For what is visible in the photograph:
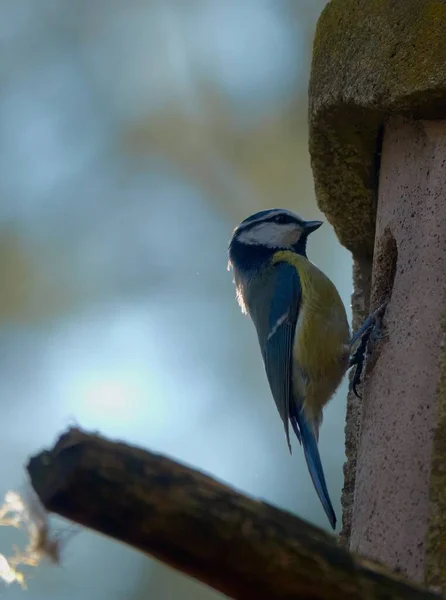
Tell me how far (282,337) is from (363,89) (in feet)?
2.79

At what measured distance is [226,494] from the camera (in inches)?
48.9

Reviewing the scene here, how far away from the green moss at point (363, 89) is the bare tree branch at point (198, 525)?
125 centimetres

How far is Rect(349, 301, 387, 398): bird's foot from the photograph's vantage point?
2.36 m

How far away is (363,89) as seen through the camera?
2371mm

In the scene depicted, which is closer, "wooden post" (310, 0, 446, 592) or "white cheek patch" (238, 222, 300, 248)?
"wooden post" (310, 0, 446, 592)

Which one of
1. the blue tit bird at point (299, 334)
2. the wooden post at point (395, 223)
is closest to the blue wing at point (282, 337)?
the blue tit bird at point (299, 334)

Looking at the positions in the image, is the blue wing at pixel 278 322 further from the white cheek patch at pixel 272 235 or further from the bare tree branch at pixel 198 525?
the bare tree branch at pixel 198 525

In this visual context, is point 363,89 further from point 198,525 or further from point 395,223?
point 198,525

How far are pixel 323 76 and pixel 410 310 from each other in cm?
69

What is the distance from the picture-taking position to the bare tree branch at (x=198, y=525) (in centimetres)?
118

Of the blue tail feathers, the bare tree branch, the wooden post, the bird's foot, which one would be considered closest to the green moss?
the wooden post

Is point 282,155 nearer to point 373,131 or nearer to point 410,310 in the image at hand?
point 373,131

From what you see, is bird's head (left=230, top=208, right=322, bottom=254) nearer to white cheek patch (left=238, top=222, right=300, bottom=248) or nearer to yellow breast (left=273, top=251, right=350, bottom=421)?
white cheek patch (left=238, top=222, right=300, bottom=248)

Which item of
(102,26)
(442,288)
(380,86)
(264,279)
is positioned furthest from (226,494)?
(102,26)
